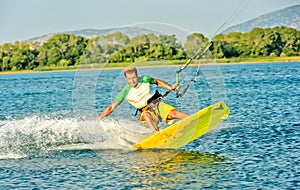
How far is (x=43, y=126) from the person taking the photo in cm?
1933

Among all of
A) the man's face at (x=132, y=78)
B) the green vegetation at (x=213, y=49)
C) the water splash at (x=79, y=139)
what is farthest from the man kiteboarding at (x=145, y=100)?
the green vegetation at (x=213, y=49)

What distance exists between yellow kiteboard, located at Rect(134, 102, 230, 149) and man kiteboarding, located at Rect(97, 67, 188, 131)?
0.35 meters

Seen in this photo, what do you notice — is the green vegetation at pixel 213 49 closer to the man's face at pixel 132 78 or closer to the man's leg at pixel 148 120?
the man's leg at pixel 148 120

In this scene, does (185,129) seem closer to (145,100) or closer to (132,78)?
(145,100)

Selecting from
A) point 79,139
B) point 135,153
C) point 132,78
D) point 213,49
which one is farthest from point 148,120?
point 213,49

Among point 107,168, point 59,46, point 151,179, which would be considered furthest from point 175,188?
point 59,46

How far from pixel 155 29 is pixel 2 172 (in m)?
4.73

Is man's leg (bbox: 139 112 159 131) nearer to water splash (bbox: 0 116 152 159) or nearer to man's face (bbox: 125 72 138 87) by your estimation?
water splash (bbox: 0 116 152 159)

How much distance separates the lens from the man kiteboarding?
45.6ft

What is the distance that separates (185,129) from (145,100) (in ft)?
3.88

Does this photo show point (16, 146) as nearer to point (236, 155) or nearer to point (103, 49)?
point (103, 49)

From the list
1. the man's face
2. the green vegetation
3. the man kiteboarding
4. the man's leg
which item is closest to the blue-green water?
the man's leg

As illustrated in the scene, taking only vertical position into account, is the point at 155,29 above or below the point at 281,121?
above

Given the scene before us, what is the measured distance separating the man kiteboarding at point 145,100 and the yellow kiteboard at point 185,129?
0.35 m
